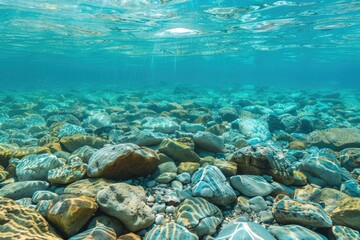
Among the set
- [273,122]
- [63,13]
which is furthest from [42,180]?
[63,13]

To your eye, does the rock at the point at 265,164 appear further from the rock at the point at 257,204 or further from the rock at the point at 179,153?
the rock at the point at 179,153

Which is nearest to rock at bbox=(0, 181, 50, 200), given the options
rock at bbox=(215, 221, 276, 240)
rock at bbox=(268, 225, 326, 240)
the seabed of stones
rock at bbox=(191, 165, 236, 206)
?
the seabed of stones

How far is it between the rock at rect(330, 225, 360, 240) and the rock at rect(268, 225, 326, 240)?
0.26 metres

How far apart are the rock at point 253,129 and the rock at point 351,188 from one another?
12.1 ft

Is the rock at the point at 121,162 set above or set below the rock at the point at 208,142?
above

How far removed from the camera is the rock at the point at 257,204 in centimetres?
400

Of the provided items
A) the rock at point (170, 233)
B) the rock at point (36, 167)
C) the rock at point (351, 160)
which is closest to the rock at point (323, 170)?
the rock at point (351, 160)

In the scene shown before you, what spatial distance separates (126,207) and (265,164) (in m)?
2.84

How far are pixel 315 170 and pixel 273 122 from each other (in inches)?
215

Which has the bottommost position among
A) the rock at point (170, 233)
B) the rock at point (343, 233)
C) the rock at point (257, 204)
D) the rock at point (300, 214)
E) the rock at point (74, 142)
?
the rock at point (74, 142)

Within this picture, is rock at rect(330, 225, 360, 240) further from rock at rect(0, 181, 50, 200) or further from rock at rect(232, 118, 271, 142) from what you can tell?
rock at rect(232, 118, 271, 142)

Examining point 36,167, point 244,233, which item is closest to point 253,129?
point 244,233

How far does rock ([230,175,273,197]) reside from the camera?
4312 millimetres

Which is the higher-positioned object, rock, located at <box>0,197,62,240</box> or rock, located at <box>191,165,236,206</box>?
rock, located at <box>0,197,62,240</box>
